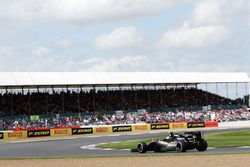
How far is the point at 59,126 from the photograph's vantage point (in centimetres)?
6000

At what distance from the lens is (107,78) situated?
71562 millimetres

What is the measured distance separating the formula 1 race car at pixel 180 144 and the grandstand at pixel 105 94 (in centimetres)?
3084

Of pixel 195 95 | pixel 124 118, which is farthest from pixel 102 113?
pixel 195 95

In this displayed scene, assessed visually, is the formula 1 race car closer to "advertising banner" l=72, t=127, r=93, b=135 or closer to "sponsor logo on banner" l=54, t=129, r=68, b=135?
"sponsor logo on banner" l=54, t=129, r=68, b=135

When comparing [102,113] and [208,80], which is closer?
[102,113]

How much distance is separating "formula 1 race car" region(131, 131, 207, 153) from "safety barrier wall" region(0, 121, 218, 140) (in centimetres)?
2874

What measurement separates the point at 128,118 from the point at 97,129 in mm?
5318

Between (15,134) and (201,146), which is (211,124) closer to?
(15,134)

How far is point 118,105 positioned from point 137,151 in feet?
146

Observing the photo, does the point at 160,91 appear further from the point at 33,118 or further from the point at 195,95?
the point at 33,118

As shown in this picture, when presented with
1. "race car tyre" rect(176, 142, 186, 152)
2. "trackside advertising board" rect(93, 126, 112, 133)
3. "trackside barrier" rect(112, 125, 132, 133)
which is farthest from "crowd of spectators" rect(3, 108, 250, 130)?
"race car tyre" rect(176, 142, 186, 152)

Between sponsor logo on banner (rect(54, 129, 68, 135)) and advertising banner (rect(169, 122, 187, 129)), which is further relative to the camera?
advertising banner (rect(169, 122, 187, 129))

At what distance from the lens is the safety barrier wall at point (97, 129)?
56281 millimetres

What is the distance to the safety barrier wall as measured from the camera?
56281 millimetres
